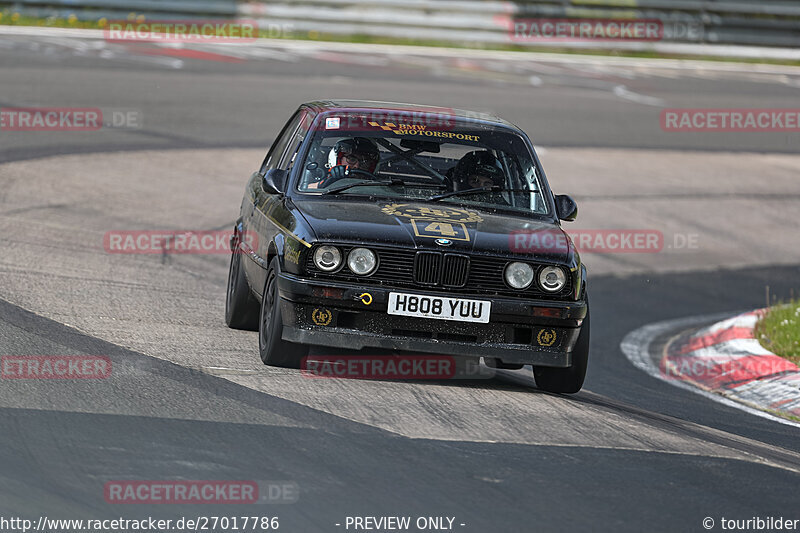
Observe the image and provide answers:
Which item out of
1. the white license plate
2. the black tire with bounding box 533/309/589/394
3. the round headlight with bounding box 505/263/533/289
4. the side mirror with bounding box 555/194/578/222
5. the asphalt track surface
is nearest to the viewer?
the asphalt track surface

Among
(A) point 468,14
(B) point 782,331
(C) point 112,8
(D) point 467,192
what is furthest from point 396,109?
(A) point 468,14

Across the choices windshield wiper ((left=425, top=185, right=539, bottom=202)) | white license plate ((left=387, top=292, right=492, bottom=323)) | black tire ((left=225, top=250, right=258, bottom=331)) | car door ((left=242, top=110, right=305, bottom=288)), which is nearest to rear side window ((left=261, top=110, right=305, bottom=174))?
car door ((left=242, top=110, right=305, bottom=288))

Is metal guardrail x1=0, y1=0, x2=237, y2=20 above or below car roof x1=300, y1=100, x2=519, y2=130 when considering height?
above

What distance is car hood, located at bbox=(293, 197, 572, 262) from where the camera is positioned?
6840 mm

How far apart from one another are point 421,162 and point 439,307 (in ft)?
4.77

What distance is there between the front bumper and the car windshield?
3.21ft

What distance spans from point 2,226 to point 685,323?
6342 millimetres

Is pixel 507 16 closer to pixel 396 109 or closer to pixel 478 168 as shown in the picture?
pixel 396 109

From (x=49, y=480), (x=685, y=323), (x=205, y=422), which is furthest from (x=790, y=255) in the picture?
(x=49, y=480)

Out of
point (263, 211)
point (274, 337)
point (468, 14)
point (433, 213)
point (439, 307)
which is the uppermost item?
point (468, 14)

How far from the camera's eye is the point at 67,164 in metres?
14.2

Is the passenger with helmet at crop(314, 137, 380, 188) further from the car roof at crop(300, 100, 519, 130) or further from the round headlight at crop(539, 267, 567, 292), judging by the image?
the round headlight at crop(539, 267, 567, 292)

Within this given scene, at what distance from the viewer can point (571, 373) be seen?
7211mm

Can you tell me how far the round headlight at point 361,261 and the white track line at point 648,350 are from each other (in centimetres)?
294
